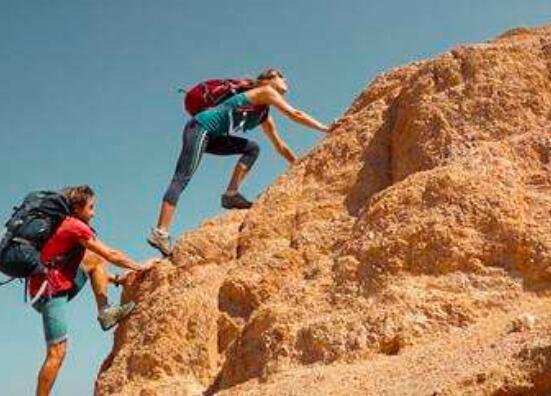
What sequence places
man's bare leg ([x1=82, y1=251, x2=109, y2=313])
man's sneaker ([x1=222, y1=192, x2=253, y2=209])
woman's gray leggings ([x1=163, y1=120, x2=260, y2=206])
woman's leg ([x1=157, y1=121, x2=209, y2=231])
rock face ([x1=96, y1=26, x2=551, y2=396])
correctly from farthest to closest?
man's sneaker ([x1=222, y1=192, x2=253, y2=209]) < woman's gray leggings ([x1=163, y1=120, x2=260, y2=206]) < woman's leg ([x1=157, y1=121, x2=209, y2=231]) < man's bare leg ([x1=82, y1=251, x2=109, y2=313]) < rock face ([x1=96, y1=26, x2=551, y2=396])

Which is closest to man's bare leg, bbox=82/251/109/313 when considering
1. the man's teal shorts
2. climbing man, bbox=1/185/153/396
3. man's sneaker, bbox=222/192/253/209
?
climbing man, bbox=1/185/153/396

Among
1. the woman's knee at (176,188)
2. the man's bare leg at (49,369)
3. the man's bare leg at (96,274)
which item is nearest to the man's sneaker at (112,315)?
the man's bare leg at (96,274)

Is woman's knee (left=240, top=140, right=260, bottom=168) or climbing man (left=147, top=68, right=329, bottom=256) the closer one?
climbing man (left=147, top=68, right=329, bottom=256)

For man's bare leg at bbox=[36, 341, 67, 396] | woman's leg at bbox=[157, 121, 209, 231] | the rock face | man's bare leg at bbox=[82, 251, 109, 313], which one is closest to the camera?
the rock face

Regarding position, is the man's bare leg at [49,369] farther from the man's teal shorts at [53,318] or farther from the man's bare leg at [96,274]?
the man's bare leg at [96,274]

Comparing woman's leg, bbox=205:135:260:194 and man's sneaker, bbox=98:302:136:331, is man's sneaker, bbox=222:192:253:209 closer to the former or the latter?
woman's leg, bbox=205:135:260:194

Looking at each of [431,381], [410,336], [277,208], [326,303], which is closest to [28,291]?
[277,208]

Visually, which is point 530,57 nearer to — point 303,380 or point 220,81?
point 220,81

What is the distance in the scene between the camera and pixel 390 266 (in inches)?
308

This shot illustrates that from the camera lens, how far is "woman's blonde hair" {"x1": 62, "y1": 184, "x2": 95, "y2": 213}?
10.0 metres

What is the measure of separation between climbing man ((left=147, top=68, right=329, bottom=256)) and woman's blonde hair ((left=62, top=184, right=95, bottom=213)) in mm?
1253

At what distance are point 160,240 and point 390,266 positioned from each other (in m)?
4.16

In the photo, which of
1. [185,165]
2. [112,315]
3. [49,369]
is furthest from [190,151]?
[49,369]

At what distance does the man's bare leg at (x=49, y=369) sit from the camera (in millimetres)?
9586
